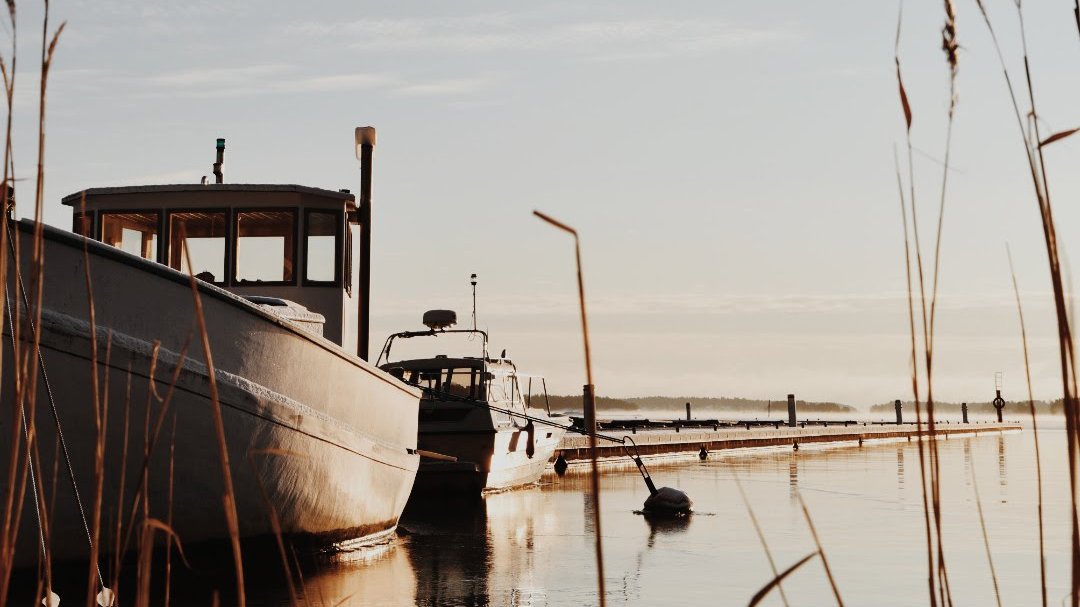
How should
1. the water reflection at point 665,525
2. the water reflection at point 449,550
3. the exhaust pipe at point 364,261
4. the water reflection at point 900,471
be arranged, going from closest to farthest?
the water reflection at point 449,550 → the water reflection at point 665,525 → the exhaust pipe at point 364,261 → the water reflection at point 900,471

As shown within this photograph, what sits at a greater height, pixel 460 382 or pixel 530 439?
pixel 460 382

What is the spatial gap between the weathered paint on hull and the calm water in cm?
61

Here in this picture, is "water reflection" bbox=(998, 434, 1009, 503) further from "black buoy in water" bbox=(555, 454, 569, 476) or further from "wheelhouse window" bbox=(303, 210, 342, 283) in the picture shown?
"wheelhouse window" bbox=(303, 210, 342, 283)

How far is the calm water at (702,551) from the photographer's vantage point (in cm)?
649

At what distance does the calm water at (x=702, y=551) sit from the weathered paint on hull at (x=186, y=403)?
613 millimetres

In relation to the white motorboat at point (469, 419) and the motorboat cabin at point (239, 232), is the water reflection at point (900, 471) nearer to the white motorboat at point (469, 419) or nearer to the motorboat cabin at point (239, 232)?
the white motorboat at point (469, 419)

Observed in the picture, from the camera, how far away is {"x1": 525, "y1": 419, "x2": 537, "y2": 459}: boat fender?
14.9 meters

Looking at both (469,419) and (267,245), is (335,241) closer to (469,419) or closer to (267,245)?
(267,245)

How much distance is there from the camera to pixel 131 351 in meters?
5.64

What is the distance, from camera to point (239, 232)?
9.07 metres

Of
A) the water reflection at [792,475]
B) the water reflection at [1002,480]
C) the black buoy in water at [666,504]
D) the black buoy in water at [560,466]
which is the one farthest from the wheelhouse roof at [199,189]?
the black buoy in water at [560,466]

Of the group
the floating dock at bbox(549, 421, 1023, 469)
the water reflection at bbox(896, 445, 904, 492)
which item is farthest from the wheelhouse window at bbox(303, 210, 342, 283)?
the floating dock at bbox(549, 421, 1023, 469)

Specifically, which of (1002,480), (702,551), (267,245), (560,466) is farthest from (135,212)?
(1002,480)

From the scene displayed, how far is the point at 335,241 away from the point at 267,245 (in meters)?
0.57
